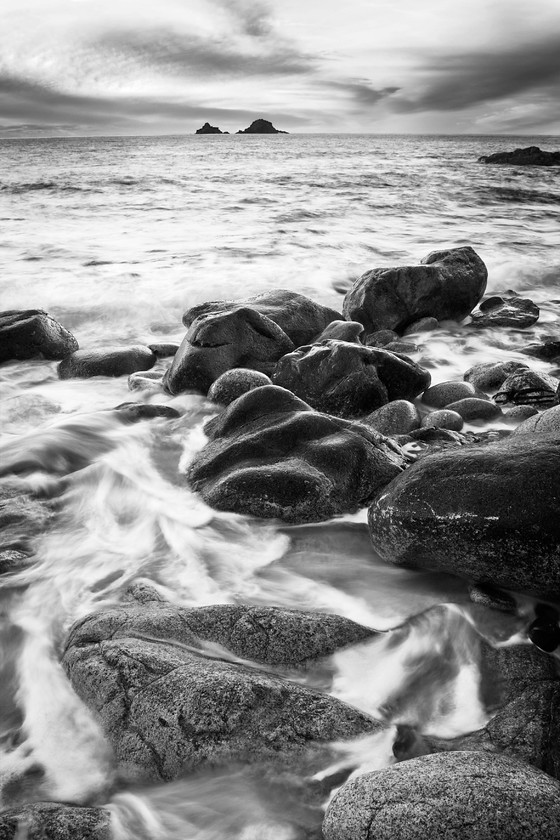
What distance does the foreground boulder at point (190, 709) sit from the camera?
2.11m

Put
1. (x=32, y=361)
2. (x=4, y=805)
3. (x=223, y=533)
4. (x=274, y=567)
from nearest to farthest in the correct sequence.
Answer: (x=4, y=805)
(x=274, y=567)
(x=223, y=533)
(x=32, y=361)

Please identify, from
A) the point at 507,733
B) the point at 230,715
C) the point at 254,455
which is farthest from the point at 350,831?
the point at 254,455

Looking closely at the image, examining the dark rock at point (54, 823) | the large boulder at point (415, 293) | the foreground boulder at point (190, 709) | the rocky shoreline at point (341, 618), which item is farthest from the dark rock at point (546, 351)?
the dark rock at point (54, 823)

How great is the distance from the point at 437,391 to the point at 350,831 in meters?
4.02

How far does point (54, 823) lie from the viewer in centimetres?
186

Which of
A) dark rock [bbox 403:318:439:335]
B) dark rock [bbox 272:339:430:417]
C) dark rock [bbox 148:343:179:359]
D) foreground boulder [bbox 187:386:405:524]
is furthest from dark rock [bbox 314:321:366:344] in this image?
foreground boulder [bbox 187:386:405:524]

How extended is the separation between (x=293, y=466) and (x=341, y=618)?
1.17 m

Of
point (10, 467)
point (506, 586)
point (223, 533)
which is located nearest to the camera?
point (506, 586)

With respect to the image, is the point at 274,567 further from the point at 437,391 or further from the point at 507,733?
the point at 437,391

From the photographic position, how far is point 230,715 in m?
2.14

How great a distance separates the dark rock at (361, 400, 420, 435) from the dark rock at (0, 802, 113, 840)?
326 centimetres

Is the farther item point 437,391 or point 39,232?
point 39,232

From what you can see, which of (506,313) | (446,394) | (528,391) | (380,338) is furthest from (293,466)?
(506,313)

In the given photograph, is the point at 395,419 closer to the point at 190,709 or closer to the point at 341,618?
the point at 341,618
